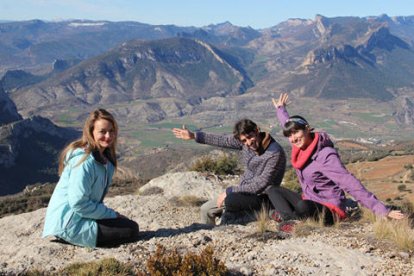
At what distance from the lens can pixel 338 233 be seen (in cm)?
795

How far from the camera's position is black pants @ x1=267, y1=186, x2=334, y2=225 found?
27.6ft

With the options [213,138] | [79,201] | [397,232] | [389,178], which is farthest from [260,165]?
[389,178]

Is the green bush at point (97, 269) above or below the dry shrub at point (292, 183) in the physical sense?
above

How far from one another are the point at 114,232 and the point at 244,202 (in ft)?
8.78

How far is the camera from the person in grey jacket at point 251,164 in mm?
8453

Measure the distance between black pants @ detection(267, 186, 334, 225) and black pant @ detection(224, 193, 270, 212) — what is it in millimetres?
388

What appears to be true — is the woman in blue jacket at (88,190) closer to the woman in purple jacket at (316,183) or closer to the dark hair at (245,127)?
the dark hair at (245,127)

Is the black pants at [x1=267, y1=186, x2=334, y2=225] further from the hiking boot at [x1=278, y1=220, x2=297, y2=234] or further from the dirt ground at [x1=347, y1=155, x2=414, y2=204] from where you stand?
the dirt ground at [x1=347, y1=155, x2=414, y2=204]

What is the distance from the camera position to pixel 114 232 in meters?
7.74

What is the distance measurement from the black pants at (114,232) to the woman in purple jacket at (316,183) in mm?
2703

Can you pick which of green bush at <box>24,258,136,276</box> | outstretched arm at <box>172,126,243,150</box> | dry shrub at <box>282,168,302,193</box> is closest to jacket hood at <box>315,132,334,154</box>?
outstretched arm at <box>172,126,243,150</box>

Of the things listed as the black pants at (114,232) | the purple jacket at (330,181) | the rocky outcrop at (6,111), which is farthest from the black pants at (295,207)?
the rocky outcrop at (6,111)

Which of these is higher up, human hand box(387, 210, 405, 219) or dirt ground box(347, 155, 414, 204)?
human hand box(387, 210, 405, 219)

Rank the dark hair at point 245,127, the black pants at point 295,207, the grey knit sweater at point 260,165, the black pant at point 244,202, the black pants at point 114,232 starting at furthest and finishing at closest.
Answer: the black pant at point 244,202, the grey knit sweater at point 260,165, the black pants at point 295,207, the dark hair at point 245,127, the black pants at point 114,232
